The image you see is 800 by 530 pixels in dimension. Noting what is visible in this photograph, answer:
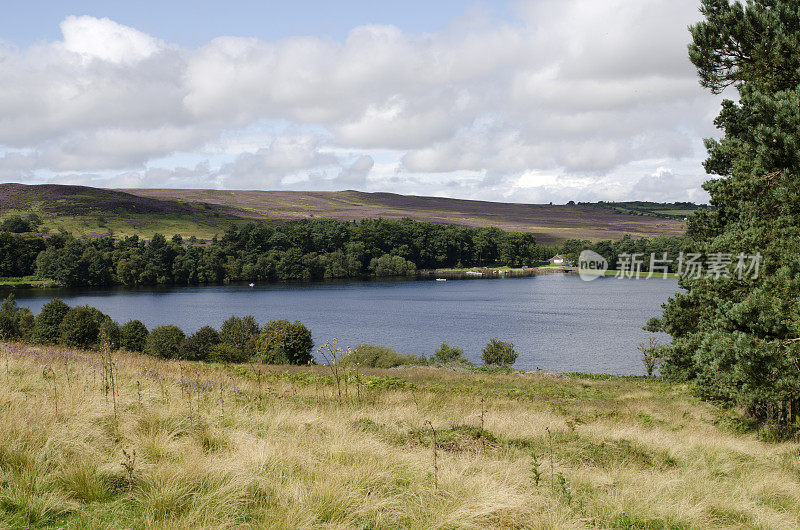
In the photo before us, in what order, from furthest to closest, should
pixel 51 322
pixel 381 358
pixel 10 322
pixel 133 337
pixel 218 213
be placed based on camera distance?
pixel 218 213
pixel 10 322
pixel 51 322
pixel 133 337
pixel 381 358

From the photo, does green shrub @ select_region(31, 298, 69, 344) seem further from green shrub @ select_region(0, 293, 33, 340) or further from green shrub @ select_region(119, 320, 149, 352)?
green shrub @ select_region(119, 320, 149, 352)

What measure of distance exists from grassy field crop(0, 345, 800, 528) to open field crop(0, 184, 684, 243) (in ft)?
403

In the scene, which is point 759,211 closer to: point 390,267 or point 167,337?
point 167,337

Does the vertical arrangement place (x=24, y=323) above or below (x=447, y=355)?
below

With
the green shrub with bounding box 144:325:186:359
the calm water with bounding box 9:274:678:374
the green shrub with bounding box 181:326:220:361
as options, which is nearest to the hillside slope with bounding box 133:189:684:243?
the calm water with bounding box 9:274:678:374

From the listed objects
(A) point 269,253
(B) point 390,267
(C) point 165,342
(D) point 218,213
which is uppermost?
(D) point 218,213

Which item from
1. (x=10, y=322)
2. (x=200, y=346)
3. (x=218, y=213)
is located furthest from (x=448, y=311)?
(x=218, y=213)

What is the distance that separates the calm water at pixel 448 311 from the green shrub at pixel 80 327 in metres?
12.6

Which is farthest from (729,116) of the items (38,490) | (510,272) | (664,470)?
(510,272)

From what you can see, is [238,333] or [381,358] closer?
[381,358]

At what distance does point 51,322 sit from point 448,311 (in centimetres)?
3766

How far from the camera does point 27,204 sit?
126m

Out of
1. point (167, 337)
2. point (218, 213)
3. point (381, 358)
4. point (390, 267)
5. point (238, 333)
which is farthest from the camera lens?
point (218, 213)

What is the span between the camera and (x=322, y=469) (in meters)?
4.21
